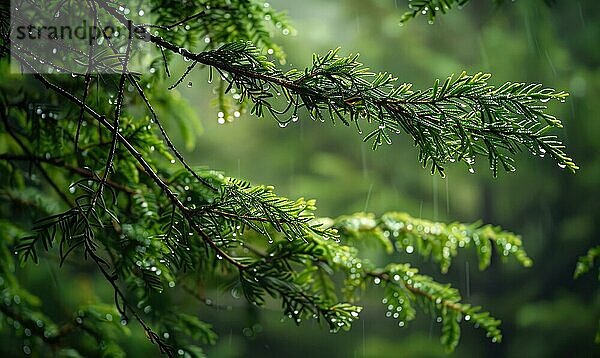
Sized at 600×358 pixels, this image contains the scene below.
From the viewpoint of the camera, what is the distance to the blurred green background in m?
3.18

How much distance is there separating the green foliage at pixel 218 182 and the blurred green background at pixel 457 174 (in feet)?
6.02

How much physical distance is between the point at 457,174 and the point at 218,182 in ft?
8.25

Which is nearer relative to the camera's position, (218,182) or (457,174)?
(218,182)

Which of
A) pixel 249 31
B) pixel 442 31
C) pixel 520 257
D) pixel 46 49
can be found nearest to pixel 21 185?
pixel 46 49

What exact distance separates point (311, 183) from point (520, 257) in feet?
6.74

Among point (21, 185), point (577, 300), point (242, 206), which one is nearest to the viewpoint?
point (242, 206)

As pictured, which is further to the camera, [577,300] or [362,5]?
[362,5]

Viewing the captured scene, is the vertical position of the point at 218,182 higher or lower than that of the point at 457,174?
lower

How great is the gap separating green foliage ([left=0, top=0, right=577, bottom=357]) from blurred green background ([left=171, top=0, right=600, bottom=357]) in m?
1.84

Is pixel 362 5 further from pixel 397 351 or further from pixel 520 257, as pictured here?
pixel 520 257

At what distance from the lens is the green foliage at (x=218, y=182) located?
0.92 metres

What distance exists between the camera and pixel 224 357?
323cm

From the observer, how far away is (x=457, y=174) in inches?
137

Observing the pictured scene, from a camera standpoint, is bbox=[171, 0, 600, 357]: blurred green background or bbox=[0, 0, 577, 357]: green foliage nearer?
bbox=[0, 0, 577, 357]: green foliage
